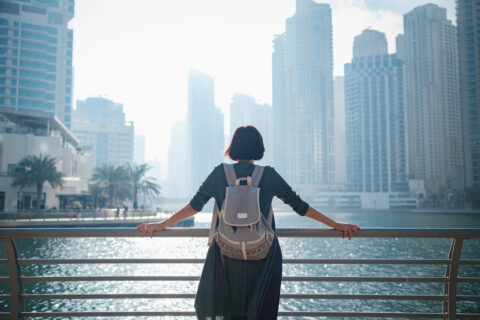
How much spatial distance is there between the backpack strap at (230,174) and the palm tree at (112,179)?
179 ft

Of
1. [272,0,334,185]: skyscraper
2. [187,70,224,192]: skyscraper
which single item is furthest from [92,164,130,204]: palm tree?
[187,70,224,192]: skyscraper

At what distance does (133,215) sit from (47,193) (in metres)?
11.0

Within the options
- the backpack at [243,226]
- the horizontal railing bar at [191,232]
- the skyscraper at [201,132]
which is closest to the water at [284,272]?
the horizontal railing bar at [191,232]

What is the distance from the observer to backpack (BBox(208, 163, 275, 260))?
2297mm

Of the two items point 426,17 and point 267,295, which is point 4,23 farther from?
point 426,17

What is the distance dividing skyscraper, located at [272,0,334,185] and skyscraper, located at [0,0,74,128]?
9840 cm

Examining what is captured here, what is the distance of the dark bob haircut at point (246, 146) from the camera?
8.48ft

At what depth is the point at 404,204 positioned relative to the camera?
11775cm

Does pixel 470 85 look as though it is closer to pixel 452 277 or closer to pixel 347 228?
pixel 452 277

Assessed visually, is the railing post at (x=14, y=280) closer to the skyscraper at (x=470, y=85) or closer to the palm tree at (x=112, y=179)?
the palm tree at (x=112, y=179)

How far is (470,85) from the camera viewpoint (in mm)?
90938

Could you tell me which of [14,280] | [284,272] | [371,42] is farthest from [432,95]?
[14,280]

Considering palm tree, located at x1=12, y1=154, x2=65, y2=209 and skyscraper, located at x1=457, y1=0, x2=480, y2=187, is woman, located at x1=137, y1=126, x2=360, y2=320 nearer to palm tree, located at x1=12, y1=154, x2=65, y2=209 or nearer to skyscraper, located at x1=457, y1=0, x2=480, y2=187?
palm tree, located at x1=12, y1=154, x2=65, y2=209

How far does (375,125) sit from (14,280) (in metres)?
147
